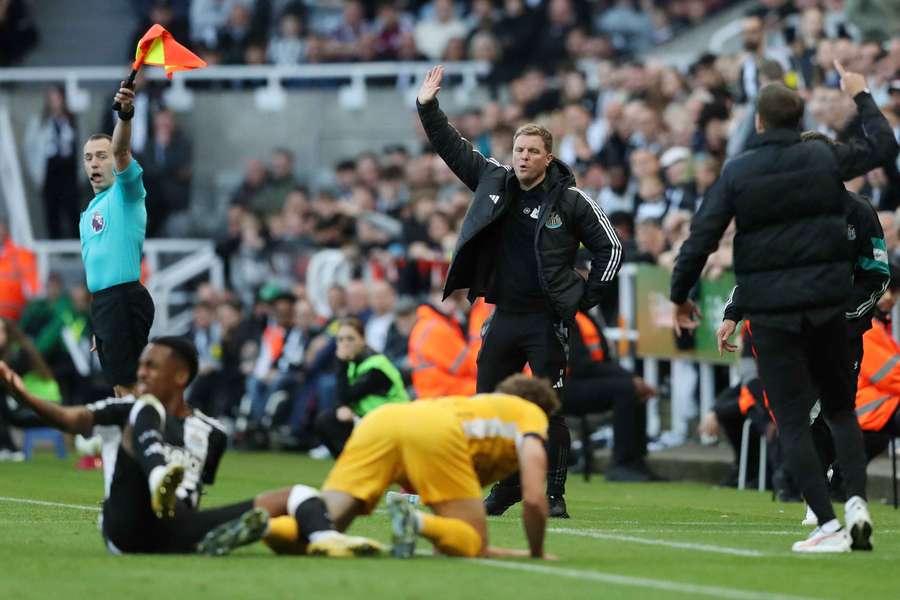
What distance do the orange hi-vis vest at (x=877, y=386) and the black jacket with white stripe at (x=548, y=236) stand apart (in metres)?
3.08

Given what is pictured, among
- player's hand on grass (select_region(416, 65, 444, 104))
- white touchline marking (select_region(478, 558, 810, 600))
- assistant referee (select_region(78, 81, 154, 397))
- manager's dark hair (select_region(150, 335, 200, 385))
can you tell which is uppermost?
player's hand on grass (select_region(416, 65, 444, 104))

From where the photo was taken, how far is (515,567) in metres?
8.84

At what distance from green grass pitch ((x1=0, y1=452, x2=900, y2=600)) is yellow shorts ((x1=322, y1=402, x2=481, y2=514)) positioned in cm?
33

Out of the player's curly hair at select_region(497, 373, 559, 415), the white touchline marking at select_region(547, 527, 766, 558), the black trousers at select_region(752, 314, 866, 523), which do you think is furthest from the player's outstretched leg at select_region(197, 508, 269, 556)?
the black trousers at select_region(752, 314, 866, 523)

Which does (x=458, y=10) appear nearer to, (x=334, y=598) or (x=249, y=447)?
(x=249, y=447)

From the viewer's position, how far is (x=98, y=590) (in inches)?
320

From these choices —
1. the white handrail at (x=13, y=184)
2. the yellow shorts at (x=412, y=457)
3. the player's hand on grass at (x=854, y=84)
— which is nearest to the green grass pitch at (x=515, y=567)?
the yellow shorts at (x=412, y=457)

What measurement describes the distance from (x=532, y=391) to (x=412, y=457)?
29.0 inches

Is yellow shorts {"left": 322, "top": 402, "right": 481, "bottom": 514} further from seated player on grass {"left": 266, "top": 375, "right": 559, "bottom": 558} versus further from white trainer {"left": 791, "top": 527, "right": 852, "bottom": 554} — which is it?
white trainer {"left": 791, "top": 527, "right": 852, "bottom": 554}

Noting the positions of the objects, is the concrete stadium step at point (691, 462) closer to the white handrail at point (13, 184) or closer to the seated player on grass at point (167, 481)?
the seated player on grass at point (167, 481)

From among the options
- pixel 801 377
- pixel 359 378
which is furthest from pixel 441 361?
pixel 801 377

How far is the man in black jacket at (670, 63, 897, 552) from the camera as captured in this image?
9758mm

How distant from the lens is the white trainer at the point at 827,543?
386 inches

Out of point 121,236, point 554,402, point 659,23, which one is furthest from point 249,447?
point 554,402
